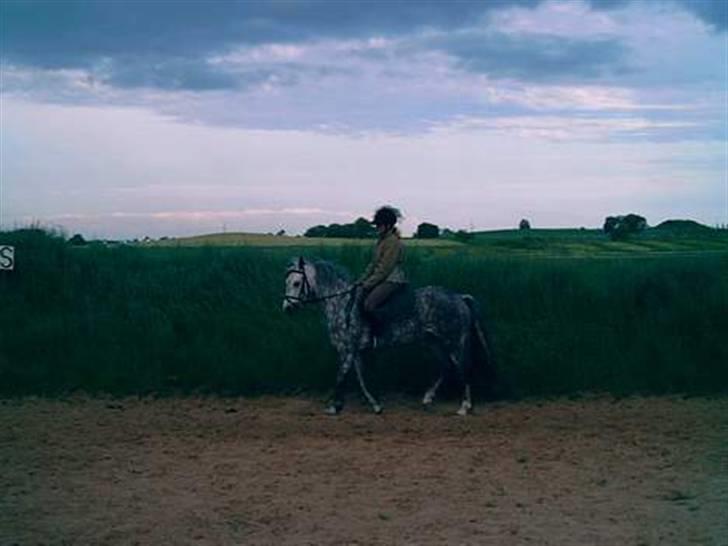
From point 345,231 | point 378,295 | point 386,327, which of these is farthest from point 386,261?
point 345,231

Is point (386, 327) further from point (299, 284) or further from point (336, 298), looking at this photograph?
point (299, 284)

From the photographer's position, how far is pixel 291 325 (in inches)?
742

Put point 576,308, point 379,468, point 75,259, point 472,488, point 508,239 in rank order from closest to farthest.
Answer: point 472,488, point 379,468, point 576,308, point 75,259, point 508,239

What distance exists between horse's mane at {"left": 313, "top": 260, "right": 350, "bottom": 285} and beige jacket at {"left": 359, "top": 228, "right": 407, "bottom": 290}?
15.6 inches

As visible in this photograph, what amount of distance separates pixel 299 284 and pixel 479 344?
8.57ft

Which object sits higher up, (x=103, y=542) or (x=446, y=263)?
(x=446, y=263)

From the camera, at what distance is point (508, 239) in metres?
41.6

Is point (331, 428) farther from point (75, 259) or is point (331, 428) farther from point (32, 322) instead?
point (75, 259)

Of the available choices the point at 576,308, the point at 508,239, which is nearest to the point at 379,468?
the point at 576,308

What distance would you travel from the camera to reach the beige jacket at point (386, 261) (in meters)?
15.2

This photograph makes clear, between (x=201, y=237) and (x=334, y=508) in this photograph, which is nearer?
(x=334, y=508)

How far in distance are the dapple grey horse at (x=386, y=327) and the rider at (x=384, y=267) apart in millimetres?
224

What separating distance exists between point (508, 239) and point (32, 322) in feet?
79.1

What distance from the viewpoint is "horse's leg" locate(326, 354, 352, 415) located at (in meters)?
15.6
